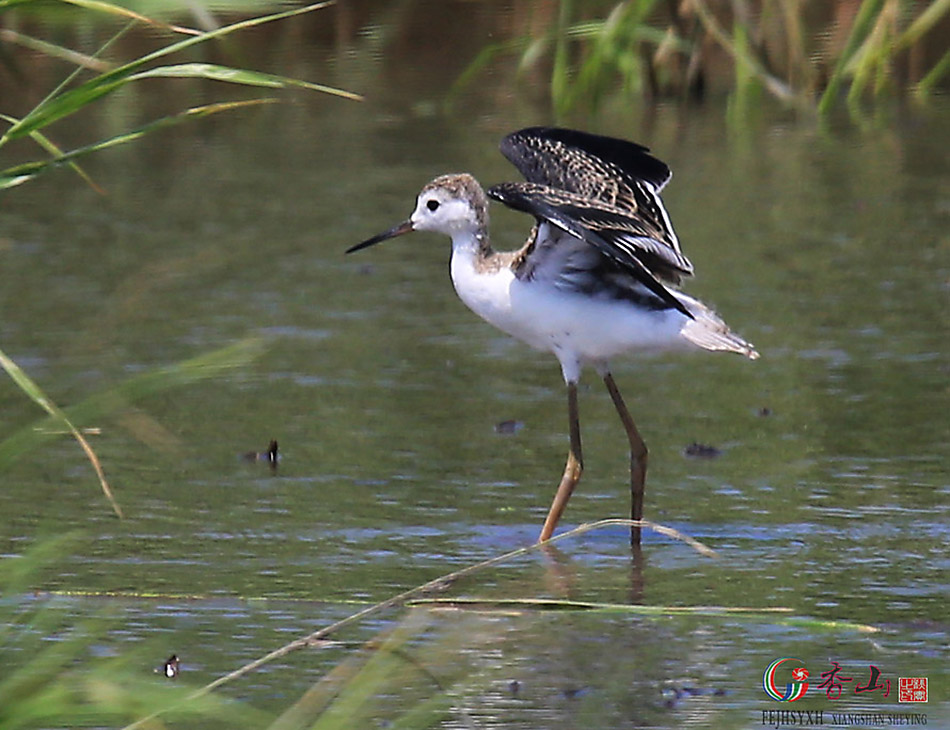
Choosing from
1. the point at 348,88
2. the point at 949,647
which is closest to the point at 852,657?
the point at 949,647

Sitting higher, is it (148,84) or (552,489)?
(148,84)

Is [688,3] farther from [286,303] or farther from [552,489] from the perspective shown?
[552,489]

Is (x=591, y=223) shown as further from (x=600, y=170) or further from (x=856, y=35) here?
(x=856, y=35)

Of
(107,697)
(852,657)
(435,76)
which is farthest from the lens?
(435,76)

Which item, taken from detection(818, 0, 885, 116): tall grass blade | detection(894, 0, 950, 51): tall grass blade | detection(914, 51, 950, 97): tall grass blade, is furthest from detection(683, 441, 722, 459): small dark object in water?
detection(914, 51, 950, 97): tall grass blade

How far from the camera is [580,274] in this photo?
260 inches

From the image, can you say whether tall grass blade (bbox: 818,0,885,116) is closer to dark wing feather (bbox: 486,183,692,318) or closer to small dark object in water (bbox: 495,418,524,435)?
small dark object in water (bbox: 495,418,524,435)

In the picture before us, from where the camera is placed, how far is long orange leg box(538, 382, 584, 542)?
20.7 feet

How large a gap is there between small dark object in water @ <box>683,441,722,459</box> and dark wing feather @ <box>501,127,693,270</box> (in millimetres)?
731

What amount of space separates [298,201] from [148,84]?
162 inches

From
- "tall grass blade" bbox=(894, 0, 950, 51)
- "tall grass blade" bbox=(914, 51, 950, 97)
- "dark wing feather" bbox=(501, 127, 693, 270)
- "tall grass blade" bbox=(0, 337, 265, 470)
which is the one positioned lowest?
"tall grass blade" bbox=(0, 337, 265, 470)

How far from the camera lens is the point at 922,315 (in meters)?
9.05

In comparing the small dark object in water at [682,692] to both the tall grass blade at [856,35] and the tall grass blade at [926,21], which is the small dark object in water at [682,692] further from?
the tall grass blade at [926,21]

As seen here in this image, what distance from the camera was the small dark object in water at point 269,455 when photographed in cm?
705
